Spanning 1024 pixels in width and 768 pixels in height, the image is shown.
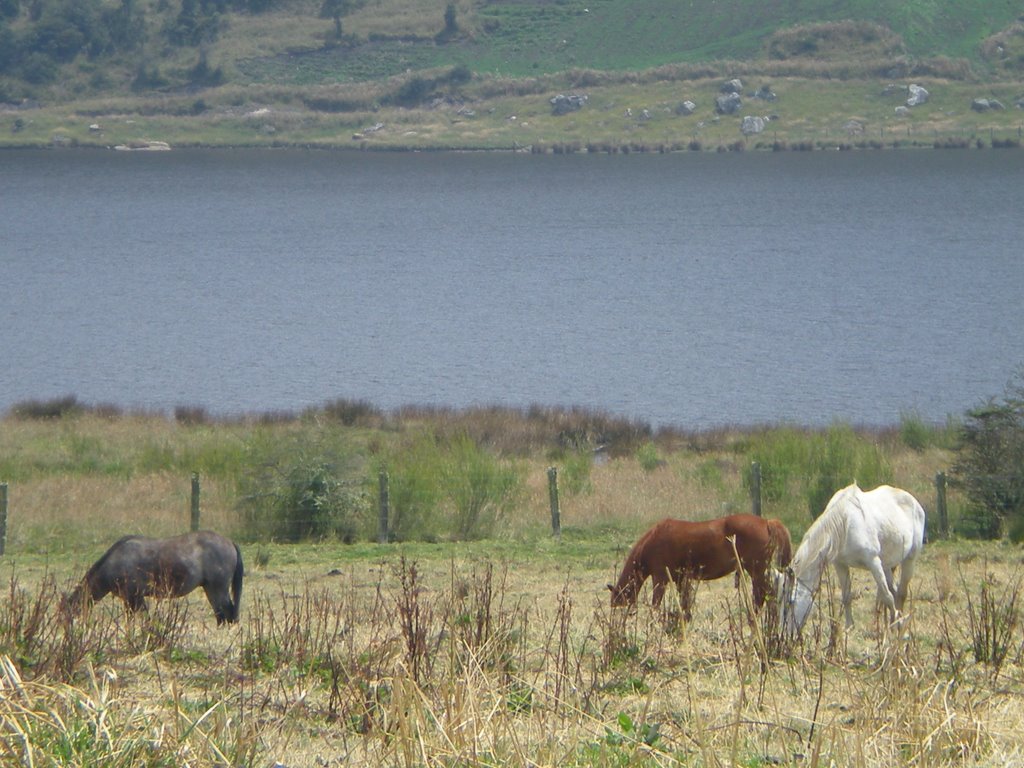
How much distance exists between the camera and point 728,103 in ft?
366

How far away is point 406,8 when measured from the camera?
146500mm

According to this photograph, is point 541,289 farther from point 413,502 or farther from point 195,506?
point 195,506

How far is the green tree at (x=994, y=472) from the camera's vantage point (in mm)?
16141

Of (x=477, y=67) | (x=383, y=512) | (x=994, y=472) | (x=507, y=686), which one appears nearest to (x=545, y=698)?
(x=507, y=686)

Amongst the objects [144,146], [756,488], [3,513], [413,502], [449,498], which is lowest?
[144,146]

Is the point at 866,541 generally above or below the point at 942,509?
above

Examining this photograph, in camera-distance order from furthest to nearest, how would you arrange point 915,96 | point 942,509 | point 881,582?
point 915,96 < point 942,509 < point 881,582

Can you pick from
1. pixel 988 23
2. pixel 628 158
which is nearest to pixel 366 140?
pixel 628 158

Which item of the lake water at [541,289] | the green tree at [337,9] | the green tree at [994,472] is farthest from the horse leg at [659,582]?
the green tree at [337,9]

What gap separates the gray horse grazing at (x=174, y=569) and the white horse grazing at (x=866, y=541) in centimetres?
435

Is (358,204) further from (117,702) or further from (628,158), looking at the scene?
(117,702)

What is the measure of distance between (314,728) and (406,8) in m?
148

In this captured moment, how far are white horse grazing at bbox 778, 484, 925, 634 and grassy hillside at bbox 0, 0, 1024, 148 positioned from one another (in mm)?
101938

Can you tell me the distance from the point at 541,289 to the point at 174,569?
145 ft
